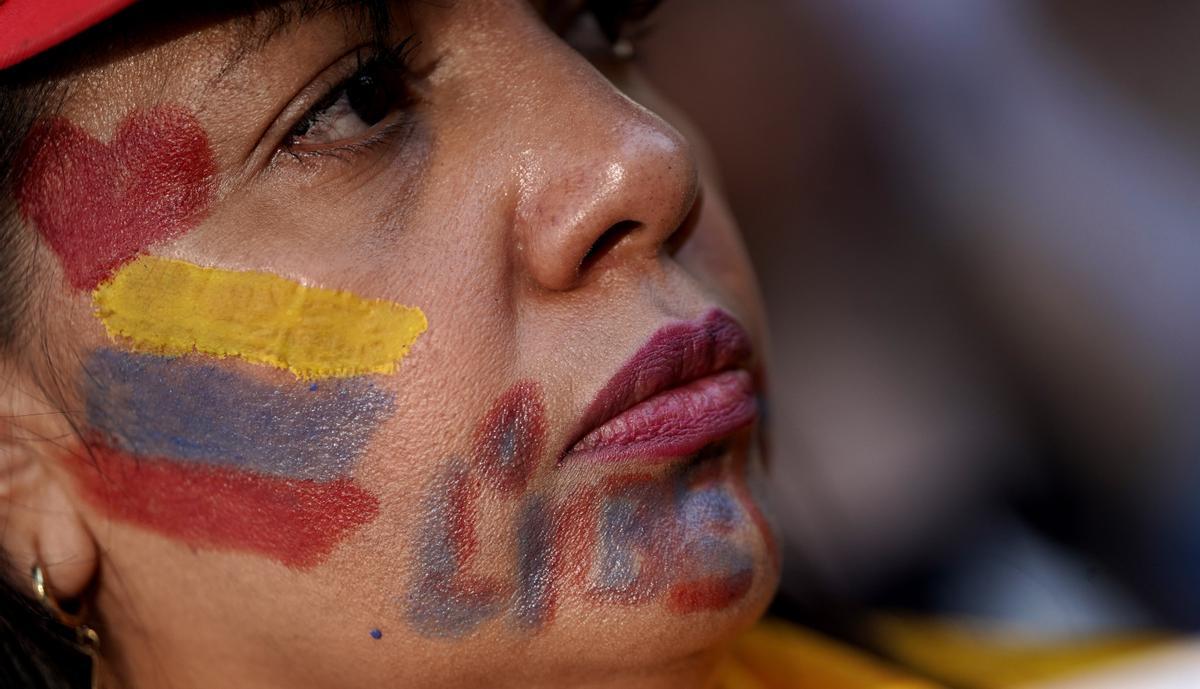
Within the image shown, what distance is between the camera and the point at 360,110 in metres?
1.19

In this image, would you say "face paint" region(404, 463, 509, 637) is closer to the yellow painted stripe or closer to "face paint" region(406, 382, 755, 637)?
"face paint" region(406, 382, 755, 637)

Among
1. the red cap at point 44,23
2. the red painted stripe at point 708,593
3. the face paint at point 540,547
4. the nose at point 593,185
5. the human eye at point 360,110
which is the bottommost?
the red painted stripe at point 708,593

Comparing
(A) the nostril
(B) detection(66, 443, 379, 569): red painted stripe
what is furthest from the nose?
(B) detection(66, 443, 379, 569): red painted stripe

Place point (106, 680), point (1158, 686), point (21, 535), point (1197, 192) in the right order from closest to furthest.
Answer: point (21, 535) < point (106, 680) < point (1158, 686) < point (1197, 192)

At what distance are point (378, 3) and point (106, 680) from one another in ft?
2.47

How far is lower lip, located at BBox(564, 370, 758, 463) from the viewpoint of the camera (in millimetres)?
1135

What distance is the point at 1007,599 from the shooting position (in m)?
2.25

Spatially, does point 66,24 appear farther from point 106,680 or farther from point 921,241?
point 921,241

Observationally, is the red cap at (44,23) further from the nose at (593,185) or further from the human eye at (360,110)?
the nose at (593,185)

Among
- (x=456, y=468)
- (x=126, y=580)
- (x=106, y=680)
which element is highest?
(x=456, y=468)

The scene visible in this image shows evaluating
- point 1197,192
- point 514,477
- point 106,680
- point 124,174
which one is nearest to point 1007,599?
point 1197,192

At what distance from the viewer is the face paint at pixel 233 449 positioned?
3.62ft

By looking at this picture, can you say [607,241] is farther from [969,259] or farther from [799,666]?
[969,259]

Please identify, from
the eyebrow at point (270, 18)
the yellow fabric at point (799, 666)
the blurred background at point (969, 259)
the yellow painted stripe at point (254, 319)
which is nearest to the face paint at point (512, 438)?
the yellow painted stripe at point (254, 319)
